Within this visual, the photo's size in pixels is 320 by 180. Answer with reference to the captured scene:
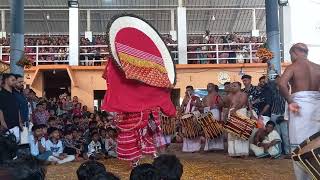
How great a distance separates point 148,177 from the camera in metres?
2.29

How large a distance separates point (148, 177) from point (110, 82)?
10.5 feet

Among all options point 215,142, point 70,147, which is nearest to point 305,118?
point 215,142

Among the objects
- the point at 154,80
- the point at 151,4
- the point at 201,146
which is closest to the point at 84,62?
the point at 151,4

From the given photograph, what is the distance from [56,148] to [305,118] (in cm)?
441

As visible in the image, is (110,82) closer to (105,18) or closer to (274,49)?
(274,49)

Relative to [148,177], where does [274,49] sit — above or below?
above

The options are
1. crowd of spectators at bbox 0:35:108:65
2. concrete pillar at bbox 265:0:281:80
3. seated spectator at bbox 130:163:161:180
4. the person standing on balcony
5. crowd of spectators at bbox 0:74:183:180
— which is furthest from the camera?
crowd of spectators at bbox 0:35:108:65

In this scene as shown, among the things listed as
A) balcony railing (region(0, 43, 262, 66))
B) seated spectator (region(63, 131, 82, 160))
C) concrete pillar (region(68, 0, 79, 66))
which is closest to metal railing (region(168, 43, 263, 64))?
balcony railing (region(0, 43, 262, 66))

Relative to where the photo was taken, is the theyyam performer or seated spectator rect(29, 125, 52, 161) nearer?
the theyyam performer

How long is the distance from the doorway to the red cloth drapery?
31.0 feet

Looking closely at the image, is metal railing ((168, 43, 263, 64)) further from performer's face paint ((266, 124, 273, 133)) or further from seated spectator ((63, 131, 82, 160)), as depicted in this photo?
performer's face paint ((266, 124, 273, 133))

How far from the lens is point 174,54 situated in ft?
49.3

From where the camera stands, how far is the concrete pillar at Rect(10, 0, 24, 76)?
9.53m

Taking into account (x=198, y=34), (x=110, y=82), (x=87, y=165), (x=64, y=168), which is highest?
(x=198, y=34)
